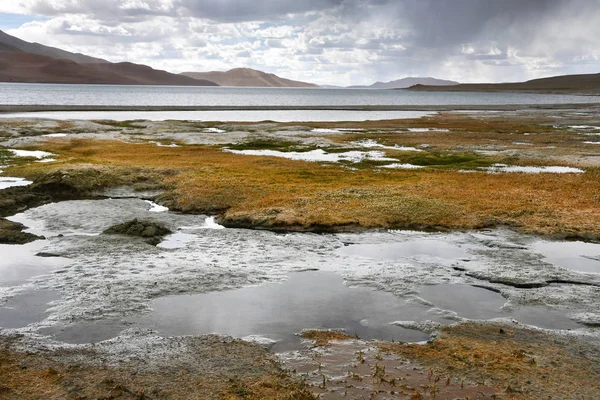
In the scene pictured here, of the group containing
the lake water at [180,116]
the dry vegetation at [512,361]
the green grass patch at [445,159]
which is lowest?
the dry vegetation at [512,361]

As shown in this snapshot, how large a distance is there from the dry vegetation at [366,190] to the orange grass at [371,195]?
2.1 inches

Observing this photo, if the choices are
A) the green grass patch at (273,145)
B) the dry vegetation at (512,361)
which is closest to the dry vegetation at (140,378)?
the dry vegetation at (512,361)

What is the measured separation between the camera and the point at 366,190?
102 feet

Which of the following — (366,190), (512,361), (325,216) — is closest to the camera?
(512,361)

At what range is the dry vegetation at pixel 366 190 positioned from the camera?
2531 cm

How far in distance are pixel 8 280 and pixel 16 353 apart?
19.7 ft

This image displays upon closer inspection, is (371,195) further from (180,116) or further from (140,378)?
(180,116)

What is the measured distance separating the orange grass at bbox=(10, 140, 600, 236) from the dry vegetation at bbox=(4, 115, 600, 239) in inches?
2.1

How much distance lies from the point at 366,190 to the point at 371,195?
1293mm

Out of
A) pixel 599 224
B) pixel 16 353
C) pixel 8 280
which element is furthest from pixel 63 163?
pixel 599 224

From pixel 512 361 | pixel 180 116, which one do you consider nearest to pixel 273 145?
pixel 512 361

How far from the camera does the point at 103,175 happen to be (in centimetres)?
3603

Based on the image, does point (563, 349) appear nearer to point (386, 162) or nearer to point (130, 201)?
point (130, 201)

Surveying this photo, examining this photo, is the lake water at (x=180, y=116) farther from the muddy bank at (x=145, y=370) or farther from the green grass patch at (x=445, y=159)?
the muddy bank at (x=145, y=370)
